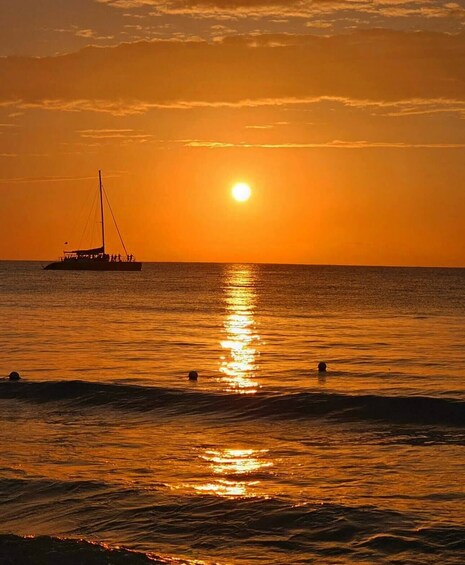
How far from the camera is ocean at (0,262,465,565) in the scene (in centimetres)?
1631

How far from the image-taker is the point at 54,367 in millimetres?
43594

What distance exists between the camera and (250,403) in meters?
33.0

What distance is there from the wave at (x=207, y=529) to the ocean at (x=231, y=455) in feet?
0.15

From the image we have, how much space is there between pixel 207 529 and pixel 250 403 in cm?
1580

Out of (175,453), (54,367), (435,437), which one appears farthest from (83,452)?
(54,367)

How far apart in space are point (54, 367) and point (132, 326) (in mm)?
29044

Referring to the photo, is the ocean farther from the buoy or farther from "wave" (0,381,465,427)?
the buoy

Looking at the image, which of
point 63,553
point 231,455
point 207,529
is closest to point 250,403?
point 231,455

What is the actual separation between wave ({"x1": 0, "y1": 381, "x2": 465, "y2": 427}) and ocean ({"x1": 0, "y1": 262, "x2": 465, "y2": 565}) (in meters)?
0.11

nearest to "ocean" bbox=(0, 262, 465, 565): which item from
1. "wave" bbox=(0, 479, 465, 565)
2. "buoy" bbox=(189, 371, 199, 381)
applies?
"wave" bbox=(0, 479, 465, 565)

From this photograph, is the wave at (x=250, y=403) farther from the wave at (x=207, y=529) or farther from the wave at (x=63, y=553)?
the wave at (x=63, y=553)

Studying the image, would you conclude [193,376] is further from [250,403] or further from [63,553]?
[63,553]

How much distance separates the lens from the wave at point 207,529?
48.7ft

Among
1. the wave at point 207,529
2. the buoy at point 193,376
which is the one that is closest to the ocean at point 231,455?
the wave at point 207,529
